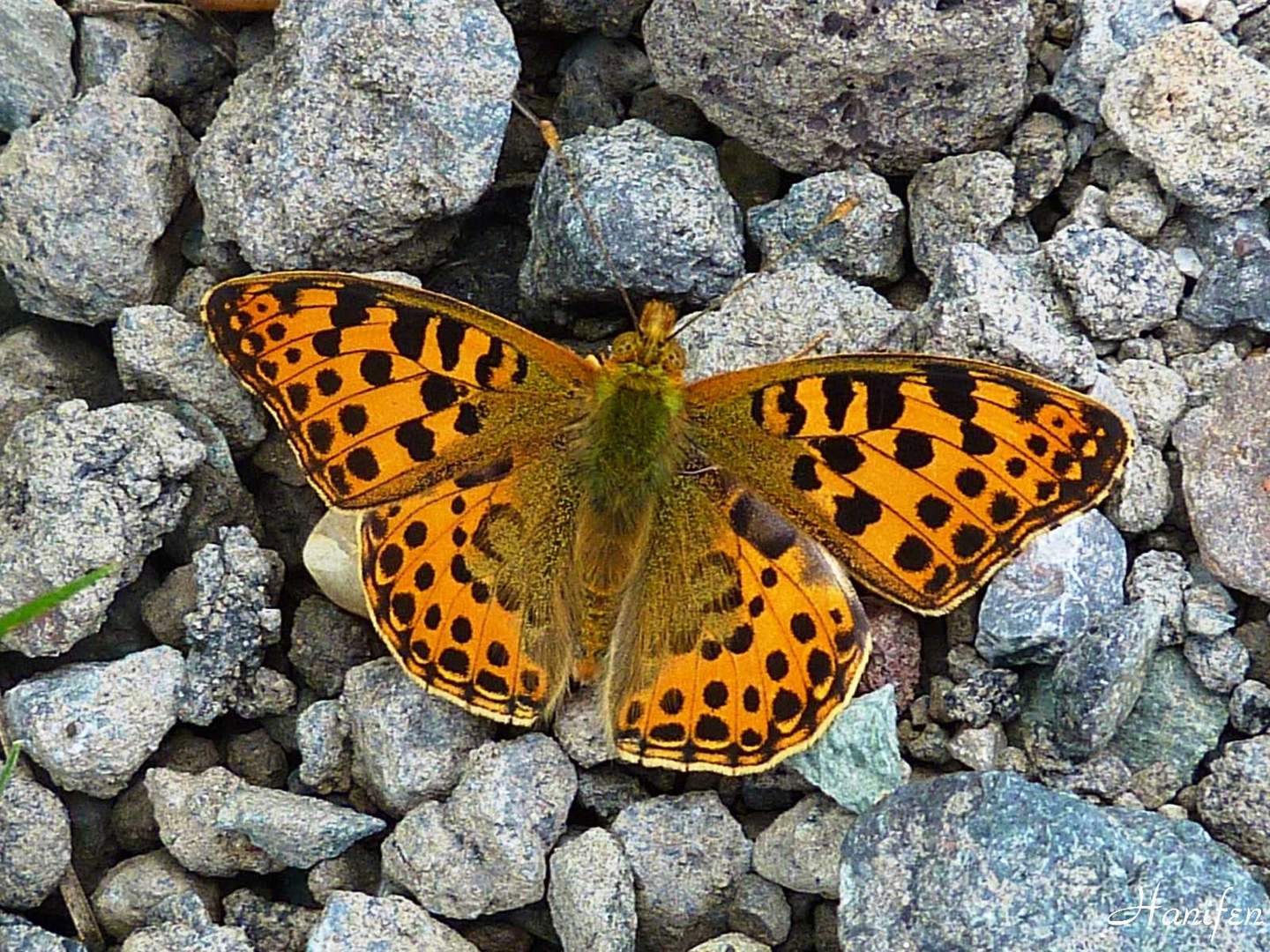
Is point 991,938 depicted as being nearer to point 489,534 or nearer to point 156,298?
point 489,534

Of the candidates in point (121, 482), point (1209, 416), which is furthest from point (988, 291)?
point (121, 482)

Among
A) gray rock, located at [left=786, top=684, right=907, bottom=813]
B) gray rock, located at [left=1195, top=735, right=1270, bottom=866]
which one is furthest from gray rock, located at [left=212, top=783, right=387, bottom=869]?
gray rock, located at [left=1195, top=735, right=1270, bottom=866]

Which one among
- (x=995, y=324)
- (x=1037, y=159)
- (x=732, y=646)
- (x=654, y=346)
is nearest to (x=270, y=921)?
(x=732, y=646)

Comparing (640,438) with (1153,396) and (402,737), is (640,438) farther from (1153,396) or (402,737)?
(1153,396)

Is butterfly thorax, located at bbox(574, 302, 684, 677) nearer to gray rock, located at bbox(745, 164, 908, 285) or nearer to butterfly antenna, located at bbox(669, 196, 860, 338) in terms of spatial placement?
butterfly antenna, located at bbox(669, 196, 860, 338)

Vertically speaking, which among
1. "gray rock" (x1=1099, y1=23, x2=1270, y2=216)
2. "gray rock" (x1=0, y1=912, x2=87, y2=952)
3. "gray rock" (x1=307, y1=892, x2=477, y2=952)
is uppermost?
"gray rock" (x1=1099, y1=23, x2=1270, y2=216)

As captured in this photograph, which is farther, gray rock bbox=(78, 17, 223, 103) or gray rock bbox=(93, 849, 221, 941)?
gray rock bbox=(78, 17, 223, 103)

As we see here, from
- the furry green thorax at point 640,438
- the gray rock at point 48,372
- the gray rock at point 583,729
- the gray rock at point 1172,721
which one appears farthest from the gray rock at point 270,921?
the gray rock at point 1172,721
